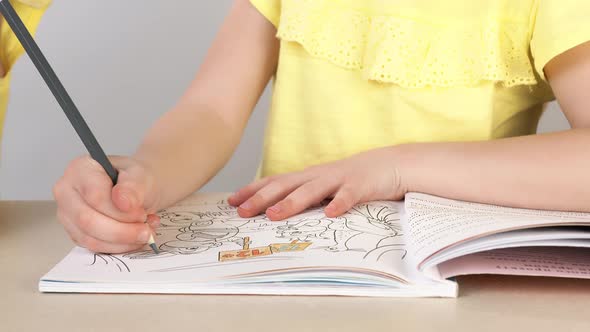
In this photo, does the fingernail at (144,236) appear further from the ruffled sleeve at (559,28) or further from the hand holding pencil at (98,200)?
the ruffled sleeve at (559,28)

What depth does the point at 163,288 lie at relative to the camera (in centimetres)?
54

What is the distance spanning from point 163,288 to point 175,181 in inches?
11.0

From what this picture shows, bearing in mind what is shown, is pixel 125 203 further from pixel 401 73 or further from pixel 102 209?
pixel 401 73

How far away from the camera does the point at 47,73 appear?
561 millimetres

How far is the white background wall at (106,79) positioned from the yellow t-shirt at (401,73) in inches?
22.8

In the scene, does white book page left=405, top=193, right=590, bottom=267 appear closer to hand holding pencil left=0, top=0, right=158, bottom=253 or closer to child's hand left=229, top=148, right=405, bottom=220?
child's hand left=229, top=148, right=405, bottom=220

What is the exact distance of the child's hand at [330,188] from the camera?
28.0 inches

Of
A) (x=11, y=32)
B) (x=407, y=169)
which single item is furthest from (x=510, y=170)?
(x=11, y=32)

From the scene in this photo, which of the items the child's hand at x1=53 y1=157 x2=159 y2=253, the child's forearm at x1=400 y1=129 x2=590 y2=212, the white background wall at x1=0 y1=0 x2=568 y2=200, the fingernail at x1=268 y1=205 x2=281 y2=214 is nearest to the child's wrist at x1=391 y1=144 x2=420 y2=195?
the child's forearm at x1=400 y1=129 x2=590 y2=212

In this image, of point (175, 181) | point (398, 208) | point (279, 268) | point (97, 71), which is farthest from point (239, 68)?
point (97, 71)

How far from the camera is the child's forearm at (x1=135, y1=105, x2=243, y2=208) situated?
799 millimetres

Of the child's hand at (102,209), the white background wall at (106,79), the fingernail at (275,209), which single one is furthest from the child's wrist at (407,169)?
the white background wall at (106,79)

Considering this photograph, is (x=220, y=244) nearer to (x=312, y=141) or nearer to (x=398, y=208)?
(x=398, y=208)

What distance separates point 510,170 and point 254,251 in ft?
0.86
